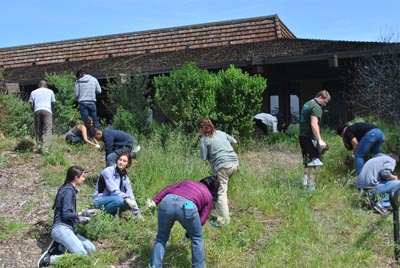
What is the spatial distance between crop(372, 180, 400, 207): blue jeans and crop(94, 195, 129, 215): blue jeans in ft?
11.7

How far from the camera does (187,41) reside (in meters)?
19.3

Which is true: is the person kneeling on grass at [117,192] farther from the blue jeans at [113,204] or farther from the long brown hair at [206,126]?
the long brown hair at [206,126]

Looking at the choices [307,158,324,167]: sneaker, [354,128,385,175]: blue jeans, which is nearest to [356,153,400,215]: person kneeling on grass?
[354,128,385,175]: blue jeans

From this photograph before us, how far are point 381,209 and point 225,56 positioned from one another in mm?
9325

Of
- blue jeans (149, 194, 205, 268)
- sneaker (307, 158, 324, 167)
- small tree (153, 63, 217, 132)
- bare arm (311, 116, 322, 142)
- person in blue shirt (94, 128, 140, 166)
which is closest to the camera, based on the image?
blue jeans (149, 194, 205, 268)

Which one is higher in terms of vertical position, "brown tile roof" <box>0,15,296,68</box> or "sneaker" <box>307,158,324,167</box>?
"brown tile roof" <box>0,15,296,68</box>

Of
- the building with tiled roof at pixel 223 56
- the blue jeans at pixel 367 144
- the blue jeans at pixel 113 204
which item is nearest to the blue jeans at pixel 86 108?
the building with tiled roof at pixel 223 56

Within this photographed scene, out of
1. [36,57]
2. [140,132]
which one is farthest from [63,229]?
[36,57]

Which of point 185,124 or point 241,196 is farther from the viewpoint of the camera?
point 185,124

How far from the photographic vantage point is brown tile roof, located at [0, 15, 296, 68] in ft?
60.1

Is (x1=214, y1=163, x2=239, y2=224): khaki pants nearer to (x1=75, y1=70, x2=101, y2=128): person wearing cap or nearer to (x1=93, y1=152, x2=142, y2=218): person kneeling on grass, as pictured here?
(x1=93, y1=152, x2=142, y2=218): person kneeling on grass

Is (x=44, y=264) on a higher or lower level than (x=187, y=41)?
lower

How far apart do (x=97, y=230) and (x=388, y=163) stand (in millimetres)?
4228

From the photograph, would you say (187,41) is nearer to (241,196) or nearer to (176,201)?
(241,196)
